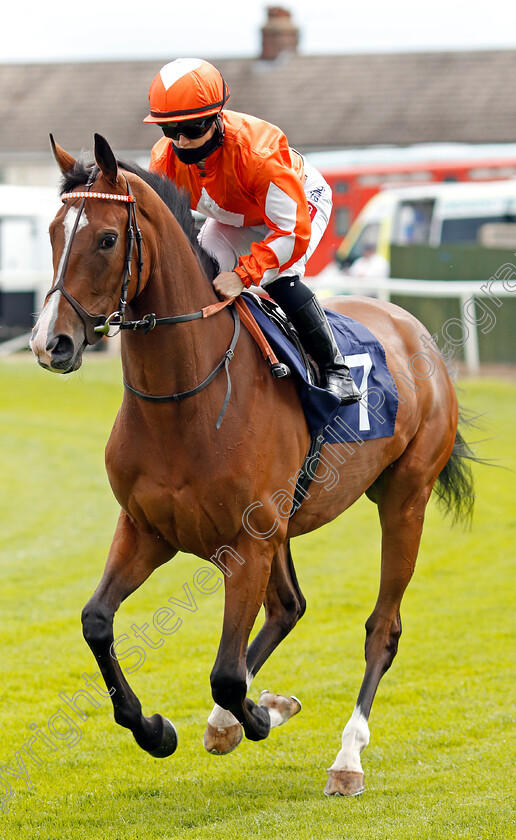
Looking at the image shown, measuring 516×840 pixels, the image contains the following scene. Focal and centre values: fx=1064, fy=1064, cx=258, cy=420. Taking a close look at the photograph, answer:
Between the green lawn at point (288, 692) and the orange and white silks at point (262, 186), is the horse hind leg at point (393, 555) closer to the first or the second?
the green lawn at point (288, 692)

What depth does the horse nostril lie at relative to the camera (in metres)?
2.92

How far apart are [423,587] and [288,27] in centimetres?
2642

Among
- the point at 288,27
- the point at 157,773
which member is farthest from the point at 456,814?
the point at 288,27

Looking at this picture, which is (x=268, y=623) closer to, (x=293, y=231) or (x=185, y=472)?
(x=185, y=472)

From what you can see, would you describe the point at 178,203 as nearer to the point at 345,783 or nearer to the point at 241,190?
the point at 241,190

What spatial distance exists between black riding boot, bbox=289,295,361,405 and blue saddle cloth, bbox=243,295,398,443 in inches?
3.8

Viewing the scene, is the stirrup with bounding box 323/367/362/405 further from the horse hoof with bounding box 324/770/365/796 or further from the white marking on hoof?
the horse hoof with bounding box 324/770/365/796

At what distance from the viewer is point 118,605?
3.66 m

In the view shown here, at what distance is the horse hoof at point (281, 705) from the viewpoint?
4.43 metres

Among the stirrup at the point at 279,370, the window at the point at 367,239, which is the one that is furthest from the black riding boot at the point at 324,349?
the window at the point at 367,239

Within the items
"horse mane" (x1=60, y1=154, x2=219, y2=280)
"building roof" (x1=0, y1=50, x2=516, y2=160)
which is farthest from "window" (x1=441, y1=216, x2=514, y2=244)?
"horse mane" (x1=60, y1=154, x2=219, y2=280)

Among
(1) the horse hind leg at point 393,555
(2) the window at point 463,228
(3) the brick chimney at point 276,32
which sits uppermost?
(3) the brick chimney at point 276,32

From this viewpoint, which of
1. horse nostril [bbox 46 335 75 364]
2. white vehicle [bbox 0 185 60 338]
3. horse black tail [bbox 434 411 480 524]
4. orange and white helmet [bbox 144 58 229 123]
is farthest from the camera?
white vehicle [bbox 0 185 60 338]

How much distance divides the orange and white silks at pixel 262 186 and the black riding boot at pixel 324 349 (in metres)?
0.30
